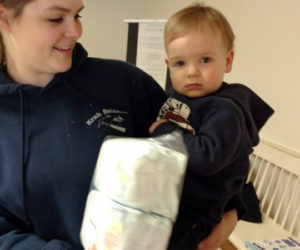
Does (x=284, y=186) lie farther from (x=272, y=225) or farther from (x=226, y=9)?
(x=226, y=9)

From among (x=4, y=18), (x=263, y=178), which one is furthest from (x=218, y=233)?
(x=263, y=178)

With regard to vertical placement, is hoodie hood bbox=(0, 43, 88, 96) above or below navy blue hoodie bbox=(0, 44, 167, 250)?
above

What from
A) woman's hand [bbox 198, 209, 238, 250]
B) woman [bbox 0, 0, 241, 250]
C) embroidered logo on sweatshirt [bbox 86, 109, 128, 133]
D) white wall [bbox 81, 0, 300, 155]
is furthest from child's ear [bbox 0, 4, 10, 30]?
white wall [bbox 81, 0, 300, 155]

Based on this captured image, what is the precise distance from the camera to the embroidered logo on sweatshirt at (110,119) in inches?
32.9

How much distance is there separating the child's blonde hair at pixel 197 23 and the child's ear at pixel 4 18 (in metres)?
0.45

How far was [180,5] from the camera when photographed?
124 inches

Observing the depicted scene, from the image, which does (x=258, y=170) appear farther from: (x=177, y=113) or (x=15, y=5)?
(x=15, y=5)

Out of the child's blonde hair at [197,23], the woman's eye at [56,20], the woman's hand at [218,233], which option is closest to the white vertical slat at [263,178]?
the woman's hand at [218,233]

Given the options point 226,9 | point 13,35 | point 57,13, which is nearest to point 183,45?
point 57,13

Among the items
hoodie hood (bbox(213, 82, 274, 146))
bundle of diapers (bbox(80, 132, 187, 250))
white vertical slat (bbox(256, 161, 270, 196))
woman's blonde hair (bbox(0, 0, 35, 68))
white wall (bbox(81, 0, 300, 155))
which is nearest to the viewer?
bundle of diapers (bbox(80, 132, 187, 250))

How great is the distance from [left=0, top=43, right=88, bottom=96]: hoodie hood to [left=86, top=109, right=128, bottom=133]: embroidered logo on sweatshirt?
0.14m

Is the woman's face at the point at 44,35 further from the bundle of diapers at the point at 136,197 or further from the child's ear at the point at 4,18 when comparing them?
the bundle of diapers at the point at 136,197

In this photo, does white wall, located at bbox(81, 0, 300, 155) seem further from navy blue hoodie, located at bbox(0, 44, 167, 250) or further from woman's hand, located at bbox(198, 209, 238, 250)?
navy blue hoodie, located at bbox(0, 44, 167, 250)

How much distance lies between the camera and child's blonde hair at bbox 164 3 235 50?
89cm
